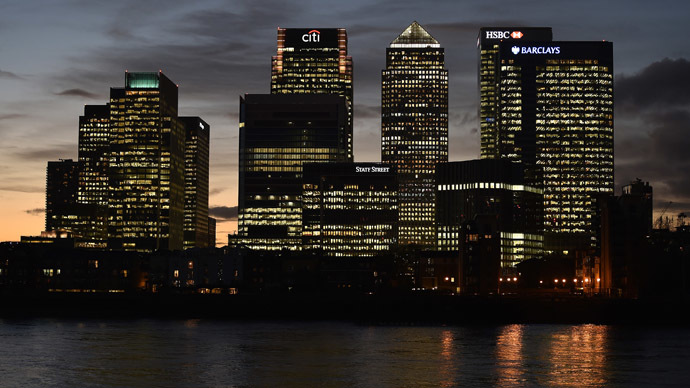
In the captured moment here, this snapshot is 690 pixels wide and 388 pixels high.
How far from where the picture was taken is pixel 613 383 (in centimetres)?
11719

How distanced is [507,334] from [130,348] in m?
75.4

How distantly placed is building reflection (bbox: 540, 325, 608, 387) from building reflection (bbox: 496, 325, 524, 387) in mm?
3779

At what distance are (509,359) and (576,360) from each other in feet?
30.3

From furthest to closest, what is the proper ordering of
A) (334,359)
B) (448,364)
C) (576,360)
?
(576,360) < (334,359) < (448,364)

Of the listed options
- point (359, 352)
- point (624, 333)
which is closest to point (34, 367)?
point (359, 352)

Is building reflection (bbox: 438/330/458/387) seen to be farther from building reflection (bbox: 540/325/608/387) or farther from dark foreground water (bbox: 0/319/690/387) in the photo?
building reflection (bbox: 540/325/608/387)

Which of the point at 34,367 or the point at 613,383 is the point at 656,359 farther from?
the point at 34,367

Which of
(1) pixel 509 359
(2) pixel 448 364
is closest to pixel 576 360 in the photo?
(1) pixel 509 359

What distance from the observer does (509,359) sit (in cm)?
14162

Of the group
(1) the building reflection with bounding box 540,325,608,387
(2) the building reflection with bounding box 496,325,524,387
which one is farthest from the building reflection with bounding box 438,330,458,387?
(1) the building reflection with bounding box 540,325,608,387

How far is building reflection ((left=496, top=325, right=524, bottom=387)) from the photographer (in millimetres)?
118700

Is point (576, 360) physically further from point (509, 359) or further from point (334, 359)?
point (334, 359)

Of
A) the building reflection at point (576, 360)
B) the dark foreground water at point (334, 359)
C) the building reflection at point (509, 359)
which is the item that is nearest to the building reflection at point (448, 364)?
the dark foreground water at point (334, 359)

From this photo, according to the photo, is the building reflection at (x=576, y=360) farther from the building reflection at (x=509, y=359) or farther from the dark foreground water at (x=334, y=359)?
the building reflection at (x=509, y=359)
